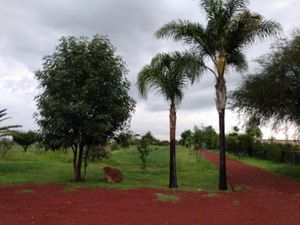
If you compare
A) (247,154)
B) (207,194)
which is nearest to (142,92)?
(207,194)

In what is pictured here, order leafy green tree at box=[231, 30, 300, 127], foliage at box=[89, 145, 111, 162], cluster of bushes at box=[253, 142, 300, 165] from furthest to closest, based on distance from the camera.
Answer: cluster of bushes at box=[253, 142, 300, 165]
foliage at box=[89, 145, 111, 162]
leafy green tree at box=[231, 30, 300, 127]

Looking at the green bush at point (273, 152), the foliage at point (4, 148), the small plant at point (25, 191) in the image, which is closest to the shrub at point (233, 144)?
the green bush at point (273, 152)

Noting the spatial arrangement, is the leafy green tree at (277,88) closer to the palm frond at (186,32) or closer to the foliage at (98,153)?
the palm frond at (186,32)

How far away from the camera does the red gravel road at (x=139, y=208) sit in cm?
1132

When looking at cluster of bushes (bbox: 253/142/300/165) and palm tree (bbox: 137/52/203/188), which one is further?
cluster of bushes (bbox: 253/142/300/165)

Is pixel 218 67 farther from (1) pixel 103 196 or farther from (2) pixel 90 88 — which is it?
(1) pixel 103 196

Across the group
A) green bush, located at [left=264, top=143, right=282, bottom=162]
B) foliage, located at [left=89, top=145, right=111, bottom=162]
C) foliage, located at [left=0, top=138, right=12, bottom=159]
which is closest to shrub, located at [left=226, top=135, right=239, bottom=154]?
green bush, located at [left=264, top=143, right=282, bottom=162]

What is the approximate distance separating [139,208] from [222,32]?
29.8 feet

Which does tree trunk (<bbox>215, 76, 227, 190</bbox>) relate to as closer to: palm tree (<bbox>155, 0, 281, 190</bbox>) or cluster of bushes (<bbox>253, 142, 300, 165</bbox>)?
palm tree (<bbox>155, 0, 281, 190</bbox>)

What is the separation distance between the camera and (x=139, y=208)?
44.3ft

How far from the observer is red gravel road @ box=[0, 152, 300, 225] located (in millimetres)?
11320

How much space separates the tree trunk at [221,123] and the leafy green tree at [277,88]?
19.9ft

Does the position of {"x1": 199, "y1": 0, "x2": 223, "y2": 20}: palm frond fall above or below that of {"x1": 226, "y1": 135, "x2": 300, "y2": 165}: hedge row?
above

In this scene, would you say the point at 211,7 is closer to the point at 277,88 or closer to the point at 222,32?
the point at 222,32
